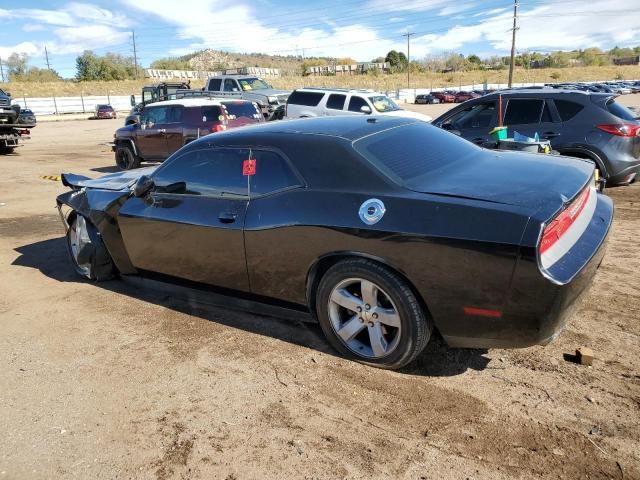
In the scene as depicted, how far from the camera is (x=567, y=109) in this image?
786 cm

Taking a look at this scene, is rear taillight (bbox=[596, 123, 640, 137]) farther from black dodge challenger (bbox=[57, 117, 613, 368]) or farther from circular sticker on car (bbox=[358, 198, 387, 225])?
circular sticker on car (bbox=[358, 198, 387, 225])

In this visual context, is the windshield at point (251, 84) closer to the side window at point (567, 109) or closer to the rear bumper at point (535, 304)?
the side window at point (567, 109)

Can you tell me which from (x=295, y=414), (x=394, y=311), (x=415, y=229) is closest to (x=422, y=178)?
(x=415, y=229)

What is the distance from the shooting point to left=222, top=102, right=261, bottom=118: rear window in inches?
485

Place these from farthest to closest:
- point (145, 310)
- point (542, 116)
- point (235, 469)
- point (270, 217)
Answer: point (542, 116)
point (145, 310)
point (270, 217)
point (235, 469)

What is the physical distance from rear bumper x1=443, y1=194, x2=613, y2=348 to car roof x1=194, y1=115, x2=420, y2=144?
147cm

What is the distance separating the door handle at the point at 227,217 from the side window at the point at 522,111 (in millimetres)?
5959

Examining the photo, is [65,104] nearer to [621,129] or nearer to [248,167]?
[621,129]

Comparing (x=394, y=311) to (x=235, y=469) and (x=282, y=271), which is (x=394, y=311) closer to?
(x=282, y=271)

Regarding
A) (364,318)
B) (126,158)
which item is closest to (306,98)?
(126,158)

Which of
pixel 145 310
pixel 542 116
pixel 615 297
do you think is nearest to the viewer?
pixel 615 297

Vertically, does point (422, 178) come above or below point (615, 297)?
above

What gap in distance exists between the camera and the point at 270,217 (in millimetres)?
3594

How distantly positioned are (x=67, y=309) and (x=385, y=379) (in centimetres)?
300
